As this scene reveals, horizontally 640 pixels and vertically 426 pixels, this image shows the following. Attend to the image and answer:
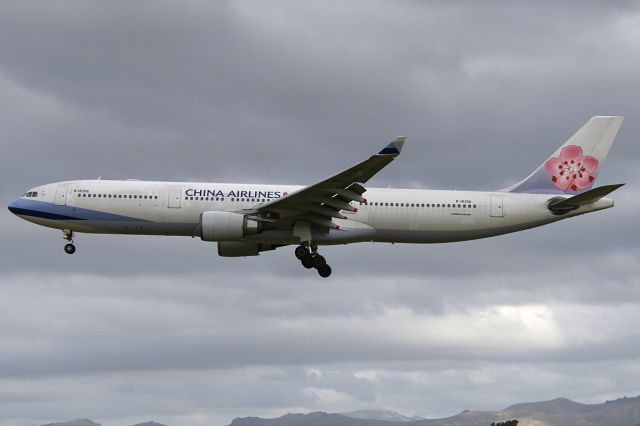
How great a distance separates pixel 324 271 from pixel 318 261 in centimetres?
76

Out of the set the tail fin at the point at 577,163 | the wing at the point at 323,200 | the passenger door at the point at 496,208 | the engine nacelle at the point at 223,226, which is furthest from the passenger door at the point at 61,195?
the tail fin at the point at 577,163

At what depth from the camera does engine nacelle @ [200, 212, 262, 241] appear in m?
53.2

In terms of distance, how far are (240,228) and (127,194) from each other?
688 cm

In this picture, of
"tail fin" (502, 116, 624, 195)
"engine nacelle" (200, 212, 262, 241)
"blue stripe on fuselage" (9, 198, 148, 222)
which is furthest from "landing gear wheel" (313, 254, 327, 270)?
"tail fin" (502, 116, 624, 195)

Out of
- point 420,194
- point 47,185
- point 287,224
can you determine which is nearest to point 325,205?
point 287,224

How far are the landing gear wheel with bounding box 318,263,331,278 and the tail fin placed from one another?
11.3 metres

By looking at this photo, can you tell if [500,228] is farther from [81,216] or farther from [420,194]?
[81,216]

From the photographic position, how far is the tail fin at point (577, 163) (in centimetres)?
6022

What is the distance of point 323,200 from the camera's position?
5366cm

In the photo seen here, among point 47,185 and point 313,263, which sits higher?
point 47,185

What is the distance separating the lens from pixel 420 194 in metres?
57.1

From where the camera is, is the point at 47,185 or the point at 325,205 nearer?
the point at 325,205

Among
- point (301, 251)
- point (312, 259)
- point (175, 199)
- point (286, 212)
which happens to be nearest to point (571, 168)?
point (312, 259)

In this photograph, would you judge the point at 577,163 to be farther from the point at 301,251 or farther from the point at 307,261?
the point at 301,251
